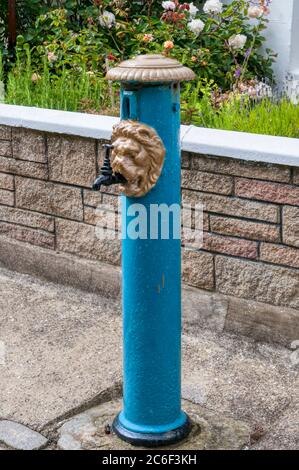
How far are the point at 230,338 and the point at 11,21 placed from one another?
9.87 feet

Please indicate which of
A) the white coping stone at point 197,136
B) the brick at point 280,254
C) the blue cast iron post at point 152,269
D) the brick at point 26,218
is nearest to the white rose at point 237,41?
the white coping stone at point 197,136

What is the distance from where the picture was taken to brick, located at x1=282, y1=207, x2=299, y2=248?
3912 mm

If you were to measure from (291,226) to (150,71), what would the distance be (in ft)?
4.11

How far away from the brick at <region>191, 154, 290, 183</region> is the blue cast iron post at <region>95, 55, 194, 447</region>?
0.88 m

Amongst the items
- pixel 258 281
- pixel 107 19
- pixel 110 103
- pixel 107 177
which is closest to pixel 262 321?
pixel 258 281

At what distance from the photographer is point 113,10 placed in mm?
6406

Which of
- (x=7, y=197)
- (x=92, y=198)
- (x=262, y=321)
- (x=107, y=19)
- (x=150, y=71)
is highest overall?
(x=150, y=71)

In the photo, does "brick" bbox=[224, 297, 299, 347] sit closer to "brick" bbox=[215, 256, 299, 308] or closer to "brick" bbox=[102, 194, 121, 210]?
"brick" bbox=[215, 256, 299, 308]

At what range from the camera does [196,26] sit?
5953 mm

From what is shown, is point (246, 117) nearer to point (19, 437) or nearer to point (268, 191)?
point (268, 191)

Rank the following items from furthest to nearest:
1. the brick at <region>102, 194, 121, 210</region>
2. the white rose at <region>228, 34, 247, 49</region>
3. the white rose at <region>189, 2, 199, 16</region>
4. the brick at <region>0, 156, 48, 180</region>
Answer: the white rose at <region>189, 2, 199, 16</region>, the white rose at <region>228, 34, 247, 49</region>, the brick at <region>0, 156, 48, 180</region>, the brick at <region>102, 194, 121, 210</region>

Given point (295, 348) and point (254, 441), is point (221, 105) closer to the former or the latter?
point (295, 348)

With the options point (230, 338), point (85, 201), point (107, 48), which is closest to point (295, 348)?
point (230, 338)

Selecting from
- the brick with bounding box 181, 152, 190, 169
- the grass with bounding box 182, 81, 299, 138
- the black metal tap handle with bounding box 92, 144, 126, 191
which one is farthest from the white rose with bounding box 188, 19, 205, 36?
the black metal tap handle with bounding box 92, 144, 126, 191
